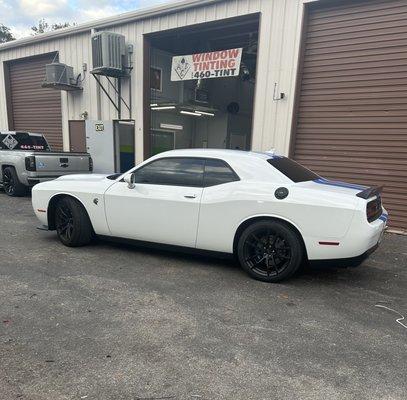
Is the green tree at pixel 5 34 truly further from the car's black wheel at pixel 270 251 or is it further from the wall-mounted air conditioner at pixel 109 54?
the car's black wheel at pixel 270 251

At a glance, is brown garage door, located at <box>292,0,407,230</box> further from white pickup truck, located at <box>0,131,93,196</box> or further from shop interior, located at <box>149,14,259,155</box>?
white pickup truck, located at <box>0,131,93,196</box>

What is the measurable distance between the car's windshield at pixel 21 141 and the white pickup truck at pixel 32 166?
0.03 metres

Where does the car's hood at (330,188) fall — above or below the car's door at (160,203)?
above

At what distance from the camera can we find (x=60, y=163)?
9.48 metres

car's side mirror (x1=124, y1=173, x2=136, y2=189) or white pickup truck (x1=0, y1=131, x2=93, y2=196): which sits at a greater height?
car's side mirror (x1=124, y1=173, x2=136, y2=189)

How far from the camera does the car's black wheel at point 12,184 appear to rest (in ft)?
32.1

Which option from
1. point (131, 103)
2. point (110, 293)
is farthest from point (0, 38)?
point (110, 293)

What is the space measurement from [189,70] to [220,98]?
6158 mm

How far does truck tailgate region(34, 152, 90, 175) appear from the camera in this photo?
9205 millimetres

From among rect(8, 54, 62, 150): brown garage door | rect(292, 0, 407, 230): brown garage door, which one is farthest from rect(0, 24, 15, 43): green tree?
rect(292, 0, 407, 230): brown garage door

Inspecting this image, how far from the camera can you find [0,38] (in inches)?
1623

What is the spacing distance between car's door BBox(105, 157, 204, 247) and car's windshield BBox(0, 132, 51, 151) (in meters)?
7.40

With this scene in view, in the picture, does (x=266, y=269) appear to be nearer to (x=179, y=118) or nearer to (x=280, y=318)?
(x=280, y=318)

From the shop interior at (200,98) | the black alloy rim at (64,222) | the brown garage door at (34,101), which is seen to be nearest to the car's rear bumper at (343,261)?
the black alloy rim at (64,222)
